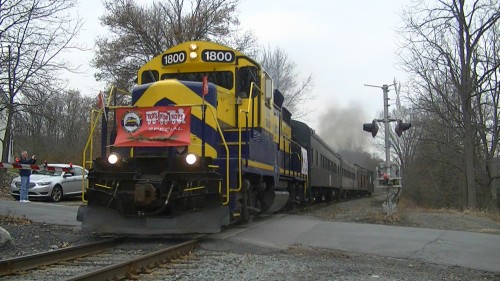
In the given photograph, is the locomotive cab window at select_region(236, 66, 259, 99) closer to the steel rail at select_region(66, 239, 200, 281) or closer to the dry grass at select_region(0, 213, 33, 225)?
the steel rail at select_region(66, 239, 200, 281)

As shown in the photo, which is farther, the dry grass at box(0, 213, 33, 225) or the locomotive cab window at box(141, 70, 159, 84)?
the locomotive cab window at box(141, 70, 159, 84)

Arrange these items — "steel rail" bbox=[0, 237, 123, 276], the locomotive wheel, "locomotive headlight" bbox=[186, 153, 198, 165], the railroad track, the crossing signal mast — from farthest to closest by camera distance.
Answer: the crossing signal mast, the locomotive wheel, "locomotive headlight" bbox=[186, 153, 198, 165], "steel rail" bbox=[0, 237, 123, 276], the railroad track

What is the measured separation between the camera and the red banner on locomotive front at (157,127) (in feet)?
26.2

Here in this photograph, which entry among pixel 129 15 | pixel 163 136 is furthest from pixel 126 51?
pixel 163 136

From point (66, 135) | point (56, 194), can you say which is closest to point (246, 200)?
point (56, 194)

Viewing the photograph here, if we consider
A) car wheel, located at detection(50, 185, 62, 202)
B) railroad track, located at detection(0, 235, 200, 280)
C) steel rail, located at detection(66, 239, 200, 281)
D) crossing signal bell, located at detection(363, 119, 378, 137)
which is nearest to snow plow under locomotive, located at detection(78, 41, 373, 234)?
railroad track, located at detection(0, 235, 200, 280)

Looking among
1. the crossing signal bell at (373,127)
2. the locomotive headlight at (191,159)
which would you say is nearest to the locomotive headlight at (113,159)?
the locomotive headlight at (191,159)

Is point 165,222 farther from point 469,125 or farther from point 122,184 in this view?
point 469,125

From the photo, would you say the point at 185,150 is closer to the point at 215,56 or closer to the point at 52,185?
the point at 215,56

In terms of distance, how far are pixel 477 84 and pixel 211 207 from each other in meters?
22.9

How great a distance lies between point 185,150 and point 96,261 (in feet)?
8.15

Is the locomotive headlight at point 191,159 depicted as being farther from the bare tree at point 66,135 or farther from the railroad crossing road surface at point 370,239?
the bare tree at point 66,135

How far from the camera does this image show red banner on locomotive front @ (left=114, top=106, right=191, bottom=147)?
26.2 ft

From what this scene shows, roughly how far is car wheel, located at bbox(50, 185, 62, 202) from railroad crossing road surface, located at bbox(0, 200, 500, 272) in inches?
228
